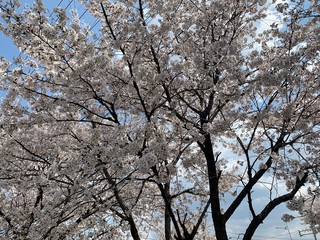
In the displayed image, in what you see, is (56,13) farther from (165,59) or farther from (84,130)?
(84,130)

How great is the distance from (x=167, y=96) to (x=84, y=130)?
8.92ft

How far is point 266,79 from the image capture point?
5.52 meters

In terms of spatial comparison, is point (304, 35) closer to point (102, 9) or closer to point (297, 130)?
point (297, 130)

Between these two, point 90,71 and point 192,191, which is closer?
point 90,71

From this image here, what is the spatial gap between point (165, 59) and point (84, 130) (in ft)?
9.73

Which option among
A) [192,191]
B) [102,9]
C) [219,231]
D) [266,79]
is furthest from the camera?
[192,191]

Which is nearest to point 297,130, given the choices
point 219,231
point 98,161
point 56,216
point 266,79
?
point 266,79

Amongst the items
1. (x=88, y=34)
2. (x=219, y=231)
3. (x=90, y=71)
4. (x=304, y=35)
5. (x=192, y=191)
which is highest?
(x=304, y=35)

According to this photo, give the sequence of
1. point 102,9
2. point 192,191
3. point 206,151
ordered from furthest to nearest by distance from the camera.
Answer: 1. point 192,191
2. point 206,151
3. point 102,9

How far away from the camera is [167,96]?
22.6 feet

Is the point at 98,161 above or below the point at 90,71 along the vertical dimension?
below

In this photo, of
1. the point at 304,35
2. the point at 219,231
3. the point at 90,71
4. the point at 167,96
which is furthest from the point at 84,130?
the point at 304,35

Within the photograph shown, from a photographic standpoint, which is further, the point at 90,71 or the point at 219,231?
the point at 219,231

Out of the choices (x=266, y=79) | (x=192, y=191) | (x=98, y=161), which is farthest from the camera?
(x=192, y=191)
